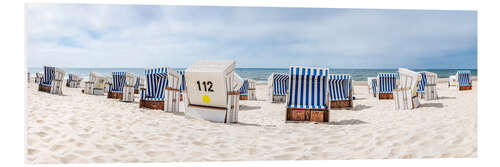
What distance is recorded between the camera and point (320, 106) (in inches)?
211

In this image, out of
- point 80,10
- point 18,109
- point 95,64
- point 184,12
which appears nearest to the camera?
point 18,109

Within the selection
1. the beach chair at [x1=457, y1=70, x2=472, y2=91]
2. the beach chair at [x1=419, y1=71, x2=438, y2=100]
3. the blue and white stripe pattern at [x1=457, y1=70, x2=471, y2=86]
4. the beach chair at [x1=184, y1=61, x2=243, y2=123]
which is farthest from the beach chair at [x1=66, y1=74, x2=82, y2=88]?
the beach chair at [x1=457, y1=70, x2=472, y2=91]

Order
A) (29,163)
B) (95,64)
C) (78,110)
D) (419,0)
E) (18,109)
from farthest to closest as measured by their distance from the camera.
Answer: (95,64), (78,110), (419,0), (18,109), (29,163)

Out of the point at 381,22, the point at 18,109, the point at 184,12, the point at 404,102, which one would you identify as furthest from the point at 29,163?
the point at 404,102

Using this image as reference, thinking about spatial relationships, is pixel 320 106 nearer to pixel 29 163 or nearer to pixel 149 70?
pixel 149 70

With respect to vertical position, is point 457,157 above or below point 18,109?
below

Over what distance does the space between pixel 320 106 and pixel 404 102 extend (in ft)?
9.10

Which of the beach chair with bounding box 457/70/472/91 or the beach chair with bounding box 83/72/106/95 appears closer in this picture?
the beach chair with bounding box 83/72/106/95

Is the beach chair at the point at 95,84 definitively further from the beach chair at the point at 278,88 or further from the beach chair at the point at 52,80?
the beach chair at the point at 278,88

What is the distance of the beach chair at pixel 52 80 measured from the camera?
8.47 metres

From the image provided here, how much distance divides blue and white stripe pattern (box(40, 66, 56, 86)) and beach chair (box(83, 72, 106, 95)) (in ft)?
6.69

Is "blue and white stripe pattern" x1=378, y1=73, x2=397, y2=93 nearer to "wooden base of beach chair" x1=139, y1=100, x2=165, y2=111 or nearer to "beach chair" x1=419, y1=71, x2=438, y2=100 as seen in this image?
"beach chair" x1=419, y1=71, x2=438, y2=100

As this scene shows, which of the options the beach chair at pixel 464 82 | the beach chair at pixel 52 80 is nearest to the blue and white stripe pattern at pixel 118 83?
the beach chair at pixel 52 80

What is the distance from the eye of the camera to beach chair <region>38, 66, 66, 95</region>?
8.47 metres
